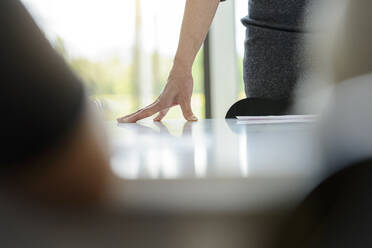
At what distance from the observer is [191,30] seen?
116 centimetres

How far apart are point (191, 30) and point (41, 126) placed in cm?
104

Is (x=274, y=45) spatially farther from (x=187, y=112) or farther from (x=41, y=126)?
(x=41, y=126)

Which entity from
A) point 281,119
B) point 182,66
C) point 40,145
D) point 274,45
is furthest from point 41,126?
point 274,45

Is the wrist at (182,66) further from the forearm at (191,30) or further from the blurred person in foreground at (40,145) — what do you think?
the blurred person in foreground at (40,145)

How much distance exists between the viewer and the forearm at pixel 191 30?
→ 3.80ft

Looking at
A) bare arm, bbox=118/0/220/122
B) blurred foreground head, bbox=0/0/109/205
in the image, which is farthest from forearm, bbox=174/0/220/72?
blurred foreground head, bbox=0/0/109/205

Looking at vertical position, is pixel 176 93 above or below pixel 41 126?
above

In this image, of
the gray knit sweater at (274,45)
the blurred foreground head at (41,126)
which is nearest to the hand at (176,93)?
the gray knit sweater at (274,45)

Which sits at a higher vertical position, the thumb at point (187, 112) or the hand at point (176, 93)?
the hand at point (176, 93)

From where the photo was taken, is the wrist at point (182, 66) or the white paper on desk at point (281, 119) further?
the wrist at point (182, 66)

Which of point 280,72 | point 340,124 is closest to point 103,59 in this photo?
point 280,72

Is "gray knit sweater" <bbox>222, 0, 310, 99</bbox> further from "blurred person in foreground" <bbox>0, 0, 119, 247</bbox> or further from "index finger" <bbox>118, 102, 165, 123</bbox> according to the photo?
"blurred person in foreground" <bbox>0, 0, 119, 247</bbox>

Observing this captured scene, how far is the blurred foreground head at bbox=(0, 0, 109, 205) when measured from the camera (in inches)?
5.3

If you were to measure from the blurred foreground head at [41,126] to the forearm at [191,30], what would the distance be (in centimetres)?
101
